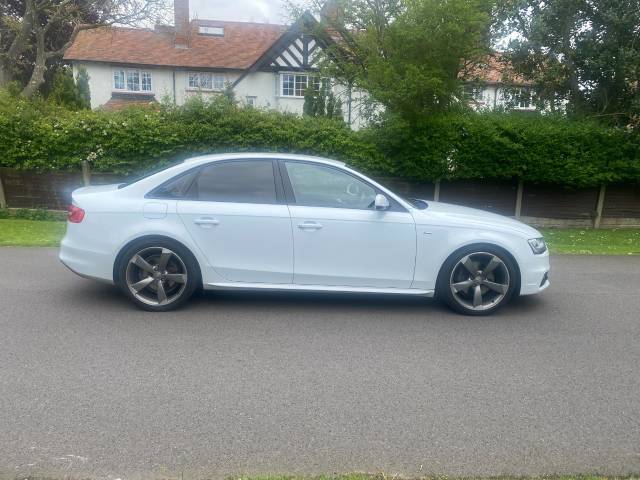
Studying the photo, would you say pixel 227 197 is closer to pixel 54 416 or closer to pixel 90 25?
pixel 54 416

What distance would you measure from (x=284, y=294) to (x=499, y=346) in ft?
8.24

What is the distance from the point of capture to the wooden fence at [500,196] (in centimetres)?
1311

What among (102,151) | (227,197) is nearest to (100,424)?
(227,197)

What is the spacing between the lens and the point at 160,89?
32.6 meters

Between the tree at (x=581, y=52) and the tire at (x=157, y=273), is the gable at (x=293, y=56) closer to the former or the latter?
the tree at (x=581, y=52)

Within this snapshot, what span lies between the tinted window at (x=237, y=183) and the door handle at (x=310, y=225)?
397 millimetres

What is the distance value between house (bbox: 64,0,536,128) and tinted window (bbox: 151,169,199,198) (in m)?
25.3

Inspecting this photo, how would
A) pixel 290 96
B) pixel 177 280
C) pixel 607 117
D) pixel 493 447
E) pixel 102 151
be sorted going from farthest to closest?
pixel 290 96 → pixel 607 117 → pixel 102 151 → pixel 177 280 → pixel 493 447

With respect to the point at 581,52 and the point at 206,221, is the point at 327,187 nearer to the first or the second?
the point at 206,221

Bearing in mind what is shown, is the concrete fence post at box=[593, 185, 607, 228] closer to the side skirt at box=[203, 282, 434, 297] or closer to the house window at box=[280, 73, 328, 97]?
the side skirt at box=[203, 282, 434, 297]

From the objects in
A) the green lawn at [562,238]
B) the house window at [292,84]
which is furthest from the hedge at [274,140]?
the house window at [292,84]

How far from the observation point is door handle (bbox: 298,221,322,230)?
567cm

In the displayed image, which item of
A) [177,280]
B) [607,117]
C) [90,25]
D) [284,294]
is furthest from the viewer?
[90,25]

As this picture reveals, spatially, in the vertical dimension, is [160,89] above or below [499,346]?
above
